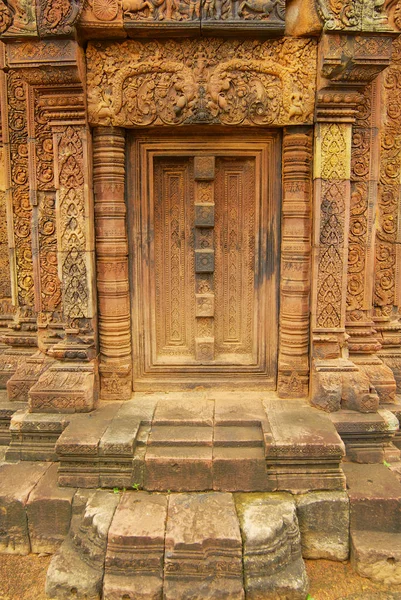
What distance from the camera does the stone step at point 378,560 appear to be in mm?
3309

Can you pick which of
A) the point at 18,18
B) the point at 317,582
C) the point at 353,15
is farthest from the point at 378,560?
the point at 18,18

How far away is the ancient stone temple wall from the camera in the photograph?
12.3 ft

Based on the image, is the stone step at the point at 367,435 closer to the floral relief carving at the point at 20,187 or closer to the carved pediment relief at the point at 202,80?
the carved pediment relief at the point at 202,80

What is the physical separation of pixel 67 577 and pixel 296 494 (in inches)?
67.6

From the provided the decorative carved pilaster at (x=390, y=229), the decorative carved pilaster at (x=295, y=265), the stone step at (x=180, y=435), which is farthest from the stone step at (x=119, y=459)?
the decorative carved pilaster at (x=390, y=229)

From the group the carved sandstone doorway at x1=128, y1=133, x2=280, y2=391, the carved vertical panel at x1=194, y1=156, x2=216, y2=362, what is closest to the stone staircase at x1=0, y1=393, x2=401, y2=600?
the carved sandstone doorway at x1=128, y1=133, x2=280, y2=391

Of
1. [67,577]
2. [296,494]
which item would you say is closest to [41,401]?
[67,577]

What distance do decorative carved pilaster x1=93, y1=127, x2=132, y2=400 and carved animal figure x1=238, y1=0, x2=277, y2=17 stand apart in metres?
1.42

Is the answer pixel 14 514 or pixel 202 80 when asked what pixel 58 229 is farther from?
pixel 14 514

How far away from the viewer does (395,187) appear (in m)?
4.54

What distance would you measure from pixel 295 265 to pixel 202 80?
1.79 metres

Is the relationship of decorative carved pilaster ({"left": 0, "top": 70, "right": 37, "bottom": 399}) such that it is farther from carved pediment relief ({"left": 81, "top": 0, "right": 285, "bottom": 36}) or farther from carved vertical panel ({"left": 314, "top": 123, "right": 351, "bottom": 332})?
carved vertical panel ({"left": 314, "top": 123, "right": 351, "bottom": 332})

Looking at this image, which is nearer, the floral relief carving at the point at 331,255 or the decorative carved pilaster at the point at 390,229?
the floral relief carving at the point at 331,255

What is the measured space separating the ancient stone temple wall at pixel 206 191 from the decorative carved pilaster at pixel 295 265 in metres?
0.01
